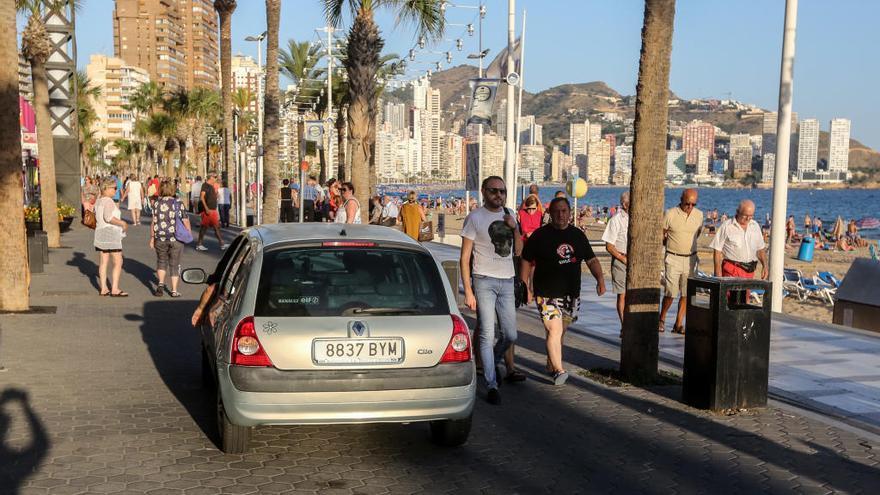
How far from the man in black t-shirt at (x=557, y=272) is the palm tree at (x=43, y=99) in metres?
17.7

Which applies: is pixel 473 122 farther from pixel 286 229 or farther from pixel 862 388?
pixel 286 229

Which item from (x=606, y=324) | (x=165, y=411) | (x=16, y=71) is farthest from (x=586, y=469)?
(x=16, y=71)

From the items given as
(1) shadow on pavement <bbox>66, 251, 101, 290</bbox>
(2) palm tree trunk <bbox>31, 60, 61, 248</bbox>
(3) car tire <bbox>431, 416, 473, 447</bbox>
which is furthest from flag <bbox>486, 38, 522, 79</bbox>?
(3) car tire <bbox>431, 416, 473, 447</bbox>

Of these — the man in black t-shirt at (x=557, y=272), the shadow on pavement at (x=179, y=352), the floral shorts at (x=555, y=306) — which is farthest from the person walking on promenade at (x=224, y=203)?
the floral shorts at (x=555, y=306)

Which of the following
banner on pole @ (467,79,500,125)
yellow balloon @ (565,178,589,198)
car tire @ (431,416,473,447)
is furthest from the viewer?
yellow balloon @ (565,178,589,198)

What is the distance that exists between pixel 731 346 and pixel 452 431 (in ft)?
8.79

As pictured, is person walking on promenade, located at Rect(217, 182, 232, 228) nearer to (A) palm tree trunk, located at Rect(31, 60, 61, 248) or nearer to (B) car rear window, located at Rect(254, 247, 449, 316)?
(A) palm tree trunk, located at Rect(31, 60, 61, 248)

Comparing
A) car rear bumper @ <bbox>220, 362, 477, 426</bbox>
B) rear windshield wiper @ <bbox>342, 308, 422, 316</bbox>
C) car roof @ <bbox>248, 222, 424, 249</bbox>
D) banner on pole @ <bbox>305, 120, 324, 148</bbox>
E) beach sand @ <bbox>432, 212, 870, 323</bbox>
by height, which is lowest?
beach sand @ <bbox>432, 212, 870, 323</bbox>

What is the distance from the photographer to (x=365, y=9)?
19.1 metres

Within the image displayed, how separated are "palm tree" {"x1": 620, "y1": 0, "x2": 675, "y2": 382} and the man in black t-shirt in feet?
1.49

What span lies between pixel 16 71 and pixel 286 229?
816cm

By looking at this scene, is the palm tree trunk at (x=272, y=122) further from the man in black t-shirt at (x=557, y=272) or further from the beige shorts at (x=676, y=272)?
the man in black t-shirt at (x=557, y=272)

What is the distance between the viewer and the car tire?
6.22m

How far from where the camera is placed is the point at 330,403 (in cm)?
565
